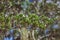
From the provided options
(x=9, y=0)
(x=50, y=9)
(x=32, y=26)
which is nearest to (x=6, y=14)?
(x=9, y=0)

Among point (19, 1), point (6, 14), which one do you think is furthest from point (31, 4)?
point (6, 14)

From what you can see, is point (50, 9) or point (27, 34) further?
point (50, 9)

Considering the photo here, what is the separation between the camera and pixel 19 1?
10.2m

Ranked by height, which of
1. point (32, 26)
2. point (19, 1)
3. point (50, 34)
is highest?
point (19, 1)

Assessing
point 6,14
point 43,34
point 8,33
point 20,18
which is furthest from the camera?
point 43,34

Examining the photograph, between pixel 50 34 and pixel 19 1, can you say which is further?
pixel 50 34

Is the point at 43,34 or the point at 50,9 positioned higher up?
the point at 50,9

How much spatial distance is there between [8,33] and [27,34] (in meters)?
0.97

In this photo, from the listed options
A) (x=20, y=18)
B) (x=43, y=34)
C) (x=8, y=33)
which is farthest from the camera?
(x=43, y=34)

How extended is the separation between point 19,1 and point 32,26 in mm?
1461

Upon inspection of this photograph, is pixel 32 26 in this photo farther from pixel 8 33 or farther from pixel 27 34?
pixel 8 33

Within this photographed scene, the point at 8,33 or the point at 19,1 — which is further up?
the point at 19,1

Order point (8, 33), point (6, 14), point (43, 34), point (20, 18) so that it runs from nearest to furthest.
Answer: point (20, 18) → point (6, 14) → point (8, 33) → point (43, 34)

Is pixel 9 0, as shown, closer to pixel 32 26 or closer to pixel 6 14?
pixel 6 14
